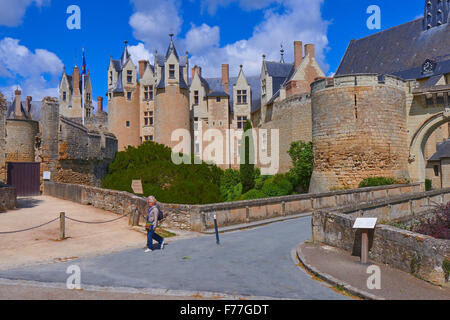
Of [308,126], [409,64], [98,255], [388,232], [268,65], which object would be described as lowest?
[98,255]

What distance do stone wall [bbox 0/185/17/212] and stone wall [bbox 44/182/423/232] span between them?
2826 millimetres

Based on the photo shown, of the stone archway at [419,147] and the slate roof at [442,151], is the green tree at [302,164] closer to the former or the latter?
the stone archway at [419,147]

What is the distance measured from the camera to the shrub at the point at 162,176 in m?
21.3

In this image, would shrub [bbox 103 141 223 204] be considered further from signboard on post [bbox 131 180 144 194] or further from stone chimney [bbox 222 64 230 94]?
stone chimney [bbox 222 64 230 94]

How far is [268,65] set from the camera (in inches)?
1448

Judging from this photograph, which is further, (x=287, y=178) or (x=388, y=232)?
(x=287, y=178)

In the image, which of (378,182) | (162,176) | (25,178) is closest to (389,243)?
(378,182)

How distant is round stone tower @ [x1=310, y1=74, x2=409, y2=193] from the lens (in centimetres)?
2023

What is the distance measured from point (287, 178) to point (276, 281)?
21194mm

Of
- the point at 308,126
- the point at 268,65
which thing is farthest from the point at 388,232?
the point at 268,65

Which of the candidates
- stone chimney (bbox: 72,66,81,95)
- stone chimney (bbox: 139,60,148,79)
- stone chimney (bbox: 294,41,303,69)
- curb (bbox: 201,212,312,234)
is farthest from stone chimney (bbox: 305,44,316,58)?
stone chimney (bbox: 72,66,81,95)

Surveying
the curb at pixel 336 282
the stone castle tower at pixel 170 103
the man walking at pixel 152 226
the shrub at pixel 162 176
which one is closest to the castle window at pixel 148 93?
the stone castle tower at pixel 170 103

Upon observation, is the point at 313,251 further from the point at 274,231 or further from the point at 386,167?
the point at 386,167
